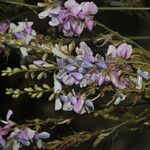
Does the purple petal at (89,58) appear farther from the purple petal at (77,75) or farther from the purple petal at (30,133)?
the purple petal at (30,133)

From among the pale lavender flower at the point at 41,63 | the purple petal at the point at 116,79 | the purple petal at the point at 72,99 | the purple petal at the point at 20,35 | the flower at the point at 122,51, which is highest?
the purple petal at the point at 20,35

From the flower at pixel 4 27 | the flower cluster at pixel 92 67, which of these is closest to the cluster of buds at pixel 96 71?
the flower cluster at pixel 92 67

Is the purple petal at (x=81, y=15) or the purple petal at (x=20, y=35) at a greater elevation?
the purple petal at (x=81, y=15)

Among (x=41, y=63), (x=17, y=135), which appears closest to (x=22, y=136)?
(x=17, y=135)

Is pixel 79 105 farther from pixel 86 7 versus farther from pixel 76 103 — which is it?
pixel 86 7

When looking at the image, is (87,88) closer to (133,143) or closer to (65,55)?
(65,55)

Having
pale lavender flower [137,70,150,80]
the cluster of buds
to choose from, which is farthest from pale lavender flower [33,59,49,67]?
pale lavender flower [137,70,150,80]

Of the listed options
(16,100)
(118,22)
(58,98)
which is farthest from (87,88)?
(118,22)
